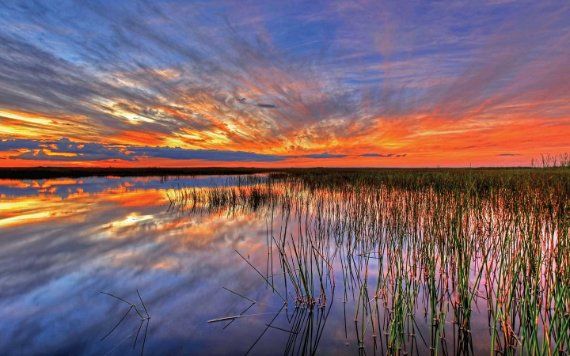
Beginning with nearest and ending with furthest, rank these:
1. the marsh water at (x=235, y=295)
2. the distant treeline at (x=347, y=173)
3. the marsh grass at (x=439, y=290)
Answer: the marsh grass at (x=439, y=290)
the marsh water at (x=235, y=295)
the distant treeline at (x=347, y=173)

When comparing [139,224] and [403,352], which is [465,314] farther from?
[139,224]

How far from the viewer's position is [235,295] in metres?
5.79

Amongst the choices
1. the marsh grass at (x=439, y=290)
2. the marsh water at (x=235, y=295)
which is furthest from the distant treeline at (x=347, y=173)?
the marsh water at (x=235, y=295)

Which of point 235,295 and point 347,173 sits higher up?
point 347,173

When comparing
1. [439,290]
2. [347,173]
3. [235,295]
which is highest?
[347,173]

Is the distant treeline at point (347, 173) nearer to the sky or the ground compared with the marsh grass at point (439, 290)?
nearer to the sky

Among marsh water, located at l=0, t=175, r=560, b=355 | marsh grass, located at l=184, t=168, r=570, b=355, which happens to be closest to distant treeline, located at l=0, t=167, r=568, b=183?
marsh grass, located at l=184, t=168, r=570, b=355

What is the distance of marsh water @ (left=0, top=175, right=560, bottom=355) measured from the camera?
13.7ft

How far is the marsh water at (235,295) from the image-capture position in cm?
417

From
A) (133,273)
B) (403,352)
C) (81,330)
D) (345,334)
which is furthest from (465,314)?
(133,273)

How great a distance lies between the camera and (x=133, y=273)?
703cm

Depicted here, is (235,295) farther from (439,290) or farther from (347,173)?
(347,173)

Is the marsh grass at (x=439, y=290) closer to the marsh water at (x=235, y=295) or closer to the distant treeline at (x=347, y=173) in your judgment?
the marsh water at (x=235, y=295)

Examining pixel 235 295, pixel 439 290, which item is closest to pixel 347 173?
pixel 439 290
